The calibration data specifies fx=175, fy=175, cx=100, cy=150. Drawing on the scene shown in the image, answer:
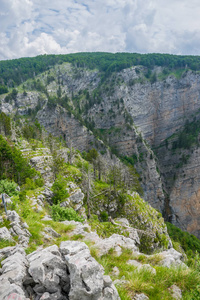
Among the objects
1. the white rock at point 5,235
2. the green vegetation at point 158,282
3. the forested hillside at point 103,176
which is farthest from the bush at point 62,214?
the green vegetation at point 158,282

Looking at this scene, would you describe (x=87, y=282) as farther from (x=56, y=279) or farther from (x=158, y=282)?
(x=158, y=282)

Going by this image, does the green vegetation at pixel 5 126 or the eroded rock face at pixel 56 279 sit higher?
the green vegetation at pixel 5 126

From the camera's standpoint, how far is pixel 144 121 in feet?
431

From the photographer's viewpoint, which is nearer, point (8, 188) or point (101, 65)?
point (8, 188)

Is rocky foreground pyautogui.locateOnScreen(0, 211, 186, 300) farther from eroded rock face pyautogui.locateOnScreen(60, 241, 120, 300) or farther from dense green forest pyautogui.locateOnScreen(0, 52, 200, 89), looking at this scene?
dense green forest pyautogui.locateOnScreen(0, 52, 200, 89)

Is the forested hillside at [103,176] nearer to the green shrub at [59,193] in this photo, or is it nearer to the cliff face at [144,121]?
the green shrub at [59,193]

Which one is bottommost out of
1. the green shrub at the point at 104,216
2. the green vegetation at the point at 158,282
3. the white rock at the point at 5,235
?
the green shrub at the point at 104,216

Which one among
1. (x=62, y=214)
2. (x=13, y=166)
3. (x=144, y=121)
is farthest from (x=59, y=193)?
(x=144, y=121)

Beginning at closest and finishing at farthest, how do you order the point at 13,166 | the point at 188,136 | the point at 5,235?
the point at 5,235, the point at 13,166, the point at 188,136

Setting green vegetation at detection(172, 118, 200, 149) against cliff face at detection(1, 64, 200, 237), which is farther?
green vegetation at detection(172, 118, 200, 149)

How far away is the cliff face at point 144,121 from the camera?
3917 inches

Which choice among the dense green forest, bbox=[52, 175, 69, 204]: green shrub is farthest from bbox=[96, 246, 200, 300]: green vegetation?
the dense green forest

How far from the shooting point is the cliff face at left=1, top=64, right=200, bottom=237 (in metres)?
99.5

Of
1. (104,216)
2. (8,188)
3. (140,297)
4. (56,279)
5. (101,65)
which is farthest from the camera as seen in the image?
(101,65)
